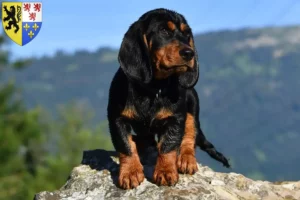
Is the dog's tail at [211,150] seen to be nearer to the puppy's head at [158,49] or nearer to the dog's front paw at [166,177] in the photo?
the puppy's head at [158,49]

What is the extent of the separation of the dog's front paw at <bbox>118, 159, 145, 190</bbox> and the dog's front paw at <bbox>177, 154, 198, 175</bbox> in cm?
54

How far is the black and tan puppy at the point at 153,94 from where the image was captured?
7500 millimetres

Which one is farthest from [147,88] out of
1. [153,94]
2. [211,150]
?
[211,150]

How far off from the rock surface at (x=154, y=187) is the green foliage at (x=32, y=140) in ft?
170

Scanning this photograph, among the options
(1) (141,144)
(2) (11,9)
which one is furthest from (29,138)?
(1) (141,144)

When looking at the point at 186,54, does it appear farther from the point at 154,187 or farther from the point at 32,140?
the point at 32,140

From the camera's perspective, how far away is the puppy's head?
23.9 ft

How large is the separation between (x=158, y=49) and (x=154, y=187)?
1438 mm

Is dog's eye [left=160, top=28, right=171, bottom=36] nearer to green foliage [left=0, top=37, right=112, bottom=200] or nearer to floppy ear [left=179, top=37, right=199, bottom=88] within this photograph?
floppy ear [left=179, top=37, right=199, bottom=88]

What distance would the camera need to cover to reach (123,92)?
25.4 feet

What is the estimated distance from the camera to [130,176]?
755cm

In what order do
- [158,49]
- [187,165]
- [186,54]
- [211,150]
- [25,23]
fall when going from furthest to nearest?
[25,23]
[211,150]
[187,165]
[158,49]
[186,54]

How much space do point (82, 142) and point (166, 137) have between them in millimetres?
59573

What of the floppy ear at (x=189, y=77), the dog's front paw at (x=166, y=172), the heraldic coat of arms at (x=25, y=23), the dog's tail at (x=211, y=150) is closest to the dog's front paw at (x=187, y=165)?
the dog's front paw at (x=166, y=172)
